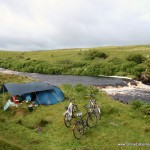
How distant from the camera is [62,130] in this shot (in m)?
23.2

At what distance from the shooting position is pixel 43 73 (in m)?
86.9

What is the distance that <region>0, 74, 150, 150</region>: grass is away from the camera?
67.4 feet

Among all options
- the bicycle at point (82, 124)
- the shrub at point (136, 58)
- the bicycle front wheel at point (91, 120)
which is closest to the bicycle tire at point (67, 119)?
the bicycle at point (82, 124)

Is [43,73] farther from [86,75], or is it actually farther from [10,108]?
[10,108]

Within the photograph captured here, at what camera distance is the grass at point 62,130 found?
2055 centimetres

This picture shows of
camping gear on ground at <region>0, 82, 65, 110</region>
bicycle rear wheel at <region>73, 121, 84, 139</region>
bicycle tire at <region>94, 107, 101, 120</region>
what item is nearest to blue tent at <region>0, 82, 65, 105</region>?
camping gear on ground at <region>0, 82, 65, 110</region>

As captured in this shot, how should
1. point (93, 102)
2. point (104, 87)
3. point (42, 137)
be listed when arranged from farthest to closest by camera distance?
point (104, 87) → point (93, 102) → point (42, 137)

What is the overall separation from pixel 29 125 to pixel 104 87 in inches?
1143

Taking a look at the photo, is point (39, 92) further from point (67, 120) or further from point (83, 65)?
point (83, 65)

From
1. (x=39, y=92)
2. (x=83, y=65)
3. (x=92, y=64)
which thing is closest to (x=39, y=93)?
(x=39, y=92)

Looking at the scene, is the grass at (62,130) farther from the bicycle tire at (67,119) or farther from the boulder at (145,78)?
the boulder at (145,78)

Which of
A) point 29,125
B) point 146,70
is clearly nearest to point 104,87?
point 146,70

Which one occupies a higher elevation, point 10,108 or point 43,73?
point 10,108

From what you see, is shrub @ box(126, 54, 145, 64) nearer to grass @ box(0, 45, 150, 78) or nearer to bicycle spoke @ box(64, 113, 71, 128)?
grass @ box(0, 45, 150, 78)
